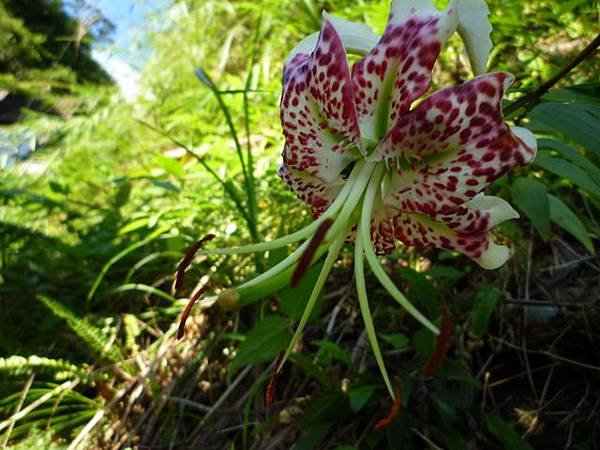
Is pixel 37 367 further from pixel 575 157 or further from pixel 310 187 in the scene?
pixel 575 157

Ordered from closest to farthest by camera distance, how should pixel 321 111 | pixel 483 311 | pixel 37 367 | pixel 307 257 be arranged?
1. pixel 307 257
2. pixel 321 111
3. pixel 483 311
4. pixel 37 367

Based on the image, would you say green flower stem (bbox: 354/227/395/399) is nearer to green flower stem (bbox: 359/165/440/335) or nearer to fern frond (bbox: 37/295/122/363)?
green flower stem (bbox: 359/165/440/335)

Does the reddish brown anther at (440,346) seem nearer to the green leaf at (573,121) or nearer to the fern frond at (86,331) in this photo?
the green leaf at (573,121)

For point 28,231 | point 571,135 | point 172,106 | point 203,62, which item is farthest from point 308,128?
point 203,62

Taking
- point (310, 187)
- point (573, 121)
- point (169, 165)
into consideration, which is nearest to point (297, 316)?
point (310, 187)

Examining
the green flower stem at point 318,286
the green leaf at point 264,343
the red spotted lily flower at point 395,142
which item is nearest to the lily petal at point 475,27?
the red spotted lily flower at point 395,142

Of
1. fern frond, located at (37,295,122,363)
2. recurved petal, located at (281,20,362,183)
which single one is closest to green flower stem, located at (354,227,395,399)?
recurved petal, located at (281,20,362,183)
